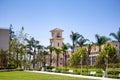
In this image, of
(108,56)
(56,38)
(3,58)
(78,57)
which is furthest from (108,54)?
(56,38)

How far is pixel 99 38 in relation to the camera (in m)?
63.7

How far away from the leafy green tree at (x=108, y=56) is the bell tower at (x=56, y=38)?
111ft

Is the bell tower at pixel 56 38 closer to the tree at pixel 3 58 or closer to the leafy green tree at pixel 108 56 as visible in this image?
the tree at pixel 3 58

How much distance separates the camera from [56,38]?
3634 inches

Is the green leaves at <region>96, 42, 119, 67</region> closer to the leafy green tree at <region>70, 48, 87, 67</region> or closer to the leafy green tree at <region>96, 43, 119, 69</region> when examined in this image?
the leafy green tree at <region>96, 43, 119, 69</region>

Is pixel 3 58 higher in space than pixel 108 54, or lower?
lower

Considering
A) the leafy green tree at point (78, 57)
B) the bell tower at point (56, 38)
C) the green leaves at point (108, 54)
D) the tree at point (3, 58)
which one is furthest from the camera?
the bell tower at point (56, 38)

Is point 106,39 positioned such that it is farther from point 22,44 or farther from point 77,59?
point 22,44

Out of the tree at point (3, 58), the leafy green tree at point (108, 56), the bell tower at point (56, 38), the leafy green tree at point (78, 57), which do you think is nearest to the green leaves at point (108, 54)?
the leafy green tree at point (108, 56)

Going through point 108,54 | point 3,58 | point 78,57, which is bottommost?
point 3,58

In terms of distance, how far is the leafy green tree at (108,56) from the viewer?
57388mm

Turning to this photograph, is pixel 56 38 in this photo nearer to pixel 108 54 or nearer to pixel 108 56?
pixel 108 56

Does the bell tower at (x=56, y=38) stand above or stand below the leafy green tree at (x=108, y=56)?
above

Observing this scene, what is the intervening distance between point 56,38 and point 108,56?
119 ft
